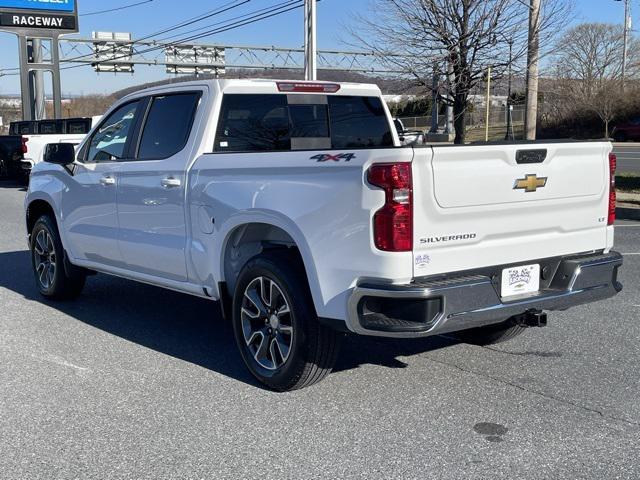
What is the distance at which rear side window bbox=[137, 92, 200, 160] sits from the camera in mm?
5723

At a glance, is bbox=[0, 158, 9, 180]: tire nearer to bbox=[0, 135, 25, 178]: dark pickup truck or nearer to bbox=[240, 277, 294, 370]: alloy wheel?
bbox=[0, 135, 25, 178]: dark pickup truck

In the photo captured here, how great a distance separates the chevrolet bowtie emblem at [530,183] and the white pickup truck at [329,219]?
0.01 meters

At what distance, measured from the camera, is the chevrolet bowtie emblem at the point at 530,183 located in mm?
4426

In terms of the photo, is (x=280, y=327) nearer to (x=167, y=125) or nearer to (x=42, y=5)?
(x=167, y=125)

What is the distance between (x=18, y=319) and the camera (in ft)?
22.5

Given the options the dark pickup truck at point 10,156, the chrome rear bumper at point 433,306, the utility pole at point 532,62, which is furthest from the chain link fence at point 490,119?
the chrome rear bumper at point 433,306

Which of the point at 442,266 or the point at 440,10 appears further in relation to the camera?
the point at 440,10

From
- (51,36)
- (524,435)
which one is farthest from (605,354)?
(51,36)

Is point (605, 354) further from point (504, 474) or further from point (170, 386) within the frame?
point (170, 386)

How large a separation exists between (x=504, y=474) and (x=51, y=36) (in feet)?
121

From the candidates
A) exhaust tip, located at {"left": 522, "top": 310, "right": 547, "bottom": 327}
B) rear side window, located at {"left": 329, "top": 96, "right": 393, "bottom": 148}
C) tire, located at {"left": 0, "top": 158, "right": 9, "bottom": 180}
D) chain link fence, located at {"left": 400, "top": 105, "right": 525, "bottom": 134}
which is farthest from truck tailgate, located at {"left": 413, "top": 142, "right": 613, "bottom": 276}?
chain link fence, located at {"left": 400, "top": 105, "right": 525, "bottom": 134}

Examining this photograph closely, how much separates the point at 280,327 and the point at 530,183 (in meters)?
1.80

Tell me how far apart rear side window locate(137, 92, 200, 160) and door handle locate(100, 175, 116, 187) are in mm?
371

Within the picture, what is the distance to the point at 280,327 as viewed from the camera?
4.82 m
